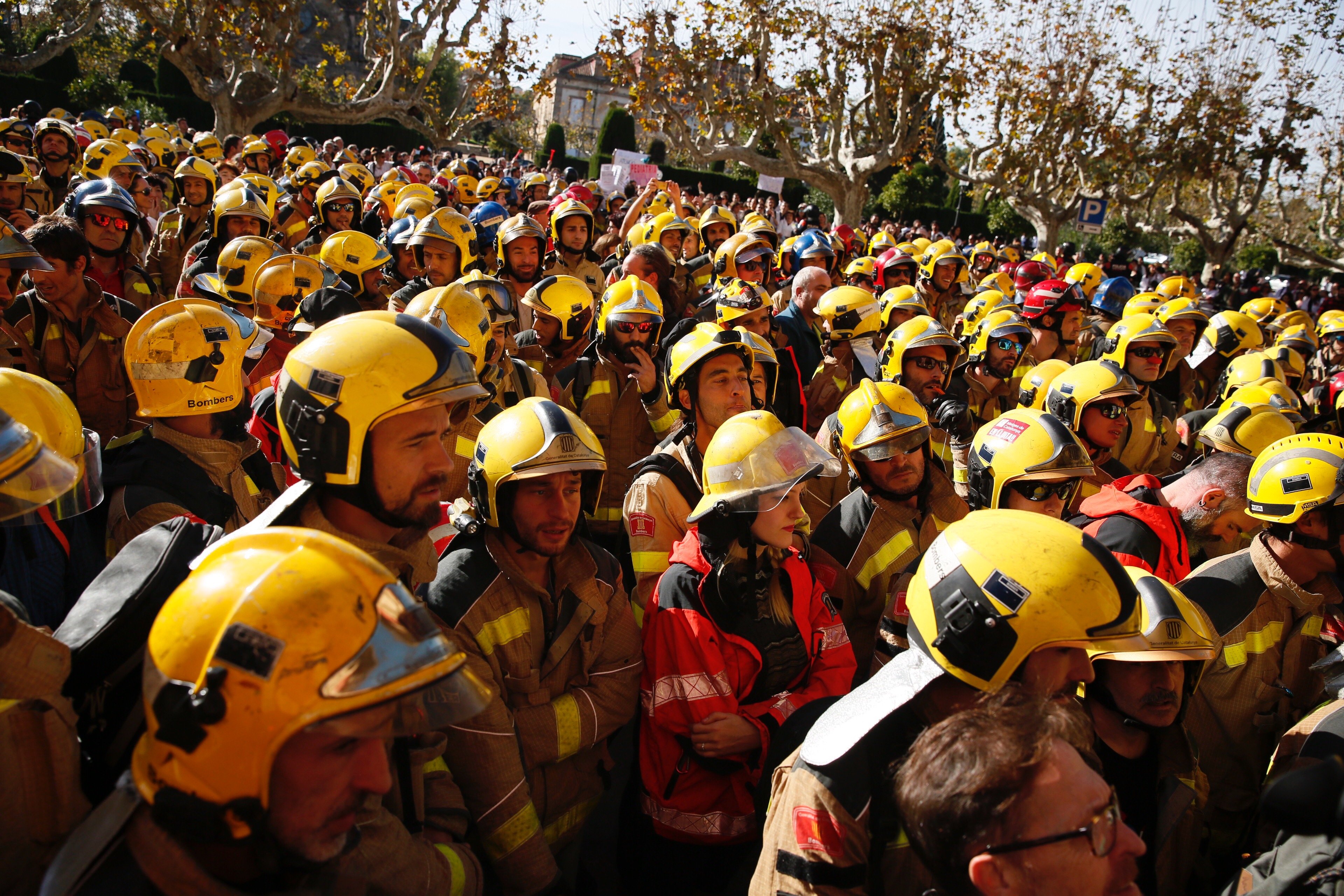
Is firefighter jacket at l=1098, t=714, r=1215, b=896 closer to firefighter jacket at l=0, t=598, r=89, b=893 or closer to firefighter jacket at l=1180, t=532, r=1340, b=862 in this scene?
firefighter jacket at l=1180, t=532, r=1340, b=862

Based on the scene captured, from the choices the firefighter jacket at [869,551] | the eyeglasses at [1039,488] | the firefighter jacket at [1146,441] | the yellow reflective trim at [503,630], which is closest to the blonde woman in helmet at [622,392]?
the firefighter jacket at [869,551]

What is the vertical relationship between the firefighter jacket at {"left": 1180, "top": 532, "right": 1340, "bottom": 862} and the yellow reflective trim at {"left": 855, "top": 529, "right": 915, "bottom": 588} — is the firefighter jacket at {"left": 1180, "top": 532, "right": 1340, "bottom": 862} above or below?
below

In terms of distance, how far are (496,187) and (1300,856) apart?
13.6 metres

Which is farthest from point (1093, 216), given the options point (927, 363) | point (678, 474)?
point (678, 474)

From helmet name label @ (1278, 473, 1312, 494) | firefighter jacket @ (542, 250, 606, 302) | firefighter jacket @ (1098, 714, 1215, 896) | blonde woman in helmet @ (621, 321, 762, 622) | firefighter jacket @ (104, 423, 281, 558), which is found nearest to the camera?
firefighter jacket @ (1098, 714, 1215, 896)

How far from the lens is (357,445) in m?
2.51

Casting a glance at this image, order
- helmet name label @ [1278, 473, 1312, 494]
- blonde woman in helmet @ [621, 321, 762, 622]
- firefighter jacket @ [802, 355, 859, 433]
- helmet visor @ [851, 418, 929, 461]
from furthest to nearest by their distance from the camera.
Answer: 1. firefighter jacket @ [802, 355, 859, 433]
2. helmet visor @ [851, 418, 929, 461]
3. blonde woman in helmet @ [621, 321, 762, 622]
4. helmet name label @ [1278, 473, 1312, 494]

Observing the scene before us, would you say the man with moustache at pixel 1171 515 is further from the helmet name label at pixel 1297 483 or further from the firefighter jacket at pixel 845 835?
the firefighter jacket at pixel 845 835

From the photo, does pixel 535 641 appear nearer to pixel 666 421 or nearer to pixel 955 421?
pixel 666 421

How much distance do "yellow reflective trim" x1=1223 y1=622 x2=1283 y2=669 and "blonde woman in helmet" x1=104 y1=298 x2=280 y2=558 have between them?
4214mm

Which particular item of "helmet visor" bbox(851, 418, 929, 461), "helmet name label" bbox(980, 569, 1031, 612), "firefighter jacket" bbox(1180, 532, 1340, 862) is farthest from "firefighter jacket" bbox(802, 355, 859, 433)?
"helmet name label" bbox(980, 569, 1031, 612)

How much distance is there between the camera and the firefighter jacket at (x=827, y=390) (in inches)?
265

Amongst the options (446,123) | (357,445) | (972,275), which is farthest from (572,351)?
(446,123)

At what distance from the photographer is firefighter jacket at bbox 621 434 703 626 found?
148 inches
